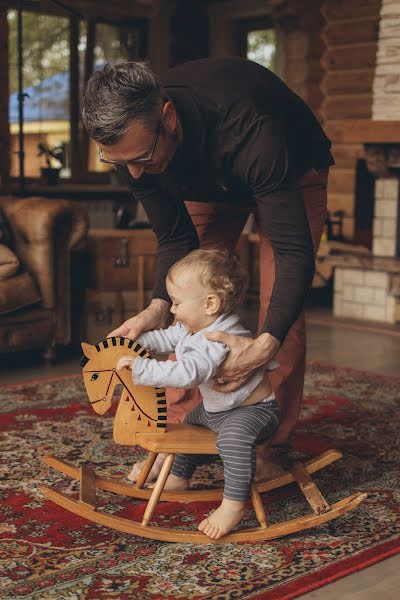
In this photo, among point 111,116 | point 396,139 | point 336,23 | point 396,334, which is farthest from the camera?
point 336,23

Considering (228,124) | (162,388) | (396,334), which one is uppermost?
(228,124)

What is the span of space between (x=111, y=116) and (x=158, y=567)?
3.25 feet

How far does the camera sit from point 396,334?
5.10m

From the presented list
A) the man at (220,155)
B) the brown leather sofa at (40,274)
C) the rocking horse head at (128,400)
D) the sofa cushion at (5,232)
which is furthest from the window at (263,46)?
the rocking horse head at (128,400)

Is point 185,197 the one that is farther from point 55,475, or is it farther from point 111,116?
point 55,475

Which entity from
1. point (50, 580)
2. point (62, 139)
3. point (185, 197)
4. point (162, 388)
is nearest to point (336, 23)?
point (62, 139)

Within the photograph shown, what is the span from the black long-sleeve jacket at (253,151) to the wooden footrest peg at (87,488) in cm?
63

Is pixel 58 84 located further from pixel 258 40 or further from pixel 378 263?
pixel 378 263

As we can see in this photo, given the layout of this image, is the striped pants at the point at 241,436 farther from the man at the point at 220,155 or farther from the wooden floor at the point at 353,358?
the wooden floor at the point at 353,358

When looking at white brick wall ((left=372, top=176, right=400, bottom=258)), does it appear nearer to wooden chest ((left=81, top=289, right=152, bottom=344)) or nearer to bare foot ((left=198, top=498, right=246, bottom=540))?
wooden chest ((left=81, top=289, right=152, bottom=344))

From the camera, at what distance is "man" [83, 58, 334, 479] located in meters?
1.81

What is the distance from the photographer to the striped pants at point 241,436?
77.4 inches

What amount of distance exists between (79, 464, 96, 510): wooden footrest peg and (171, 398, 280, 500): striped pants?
1.09ft

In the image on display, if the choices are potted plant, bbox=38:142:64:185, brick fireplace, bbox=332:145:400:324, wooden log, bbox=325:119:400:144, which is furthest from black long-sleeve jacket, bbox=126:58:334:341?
potted plant, bbox=38:142:64:185
